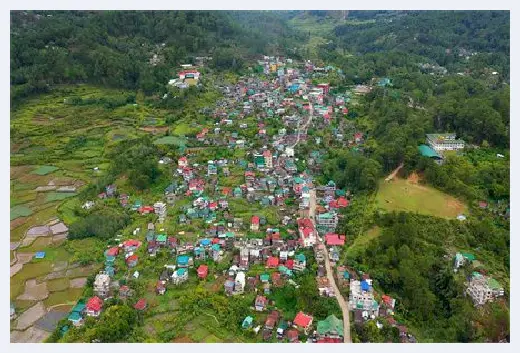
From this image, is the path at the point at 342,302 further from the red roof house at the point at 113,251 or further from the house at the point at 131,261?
the red roof house at the point at 113,251

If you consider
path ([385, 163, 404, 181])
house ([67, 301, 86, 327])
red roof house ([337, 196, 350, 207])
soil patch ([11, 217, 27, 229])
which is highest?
path ([385, 163, 404, 181])

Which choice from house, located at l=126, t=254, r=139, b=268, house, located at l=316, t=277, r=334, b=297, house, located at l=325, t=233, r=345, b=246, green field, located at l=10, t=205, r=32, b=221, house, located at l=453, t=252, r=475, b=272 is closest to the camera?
house, located at l=316, t=277, r=334, b=297

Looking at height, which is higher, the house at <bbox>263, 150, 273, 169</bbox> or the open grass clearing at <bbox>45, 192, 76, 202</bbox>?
the house at <bbox>263, 150, 273, 169</bbox>

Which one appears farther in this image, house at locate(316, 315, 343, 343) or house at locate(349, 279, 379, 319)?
house at locate(349, 279, 379, 319)

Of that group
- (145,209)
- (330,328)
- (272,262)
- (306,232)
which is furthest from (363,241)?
(145,209)

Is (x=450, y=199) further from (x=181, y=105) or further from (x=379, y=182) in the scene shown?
(x=181, y=105)

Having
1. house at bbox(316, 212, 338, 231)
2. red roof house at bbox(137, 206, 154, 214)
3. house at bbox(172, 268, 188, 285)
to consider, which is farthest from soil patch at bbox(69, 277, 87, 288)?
house at bbox(316, 212, 338, 231)

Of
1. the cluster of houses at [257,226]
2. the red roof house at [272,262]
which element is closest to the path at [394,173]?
the cluster of houses at [257,226]

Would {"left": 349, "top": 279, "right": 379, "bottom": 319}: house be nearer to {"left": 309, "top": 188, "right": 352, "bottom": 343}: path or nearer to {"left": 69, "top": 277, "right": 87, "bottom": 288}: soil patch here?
{"left": 309, "top": 188, "right": 352, "bottom": 343}: path
